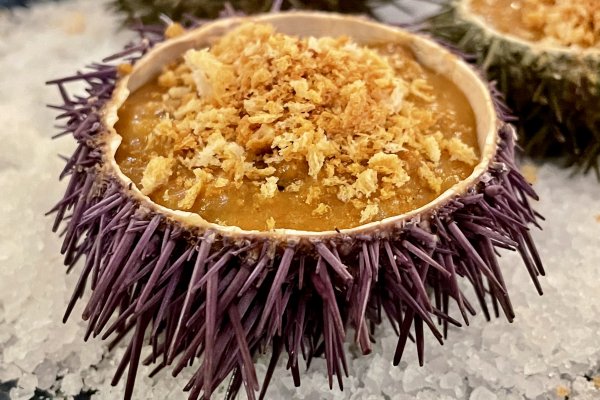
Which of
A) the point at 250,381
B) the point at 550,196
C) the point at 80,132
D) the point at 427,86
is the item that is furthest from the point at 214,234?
the point at 550,196

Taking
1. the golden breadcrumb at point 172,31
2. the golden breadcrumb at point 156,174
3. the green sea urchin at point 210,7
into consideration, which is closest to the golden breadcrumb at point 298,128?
the golden breadcrumb at point 156,174

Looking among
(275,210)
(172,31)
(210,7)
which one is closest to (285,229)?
(275,210)

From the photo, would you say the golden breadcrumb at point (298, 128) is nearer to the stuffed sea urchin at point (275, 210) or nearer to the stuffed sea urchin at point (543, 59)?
the stuffed sea urchin at point (275, 210)

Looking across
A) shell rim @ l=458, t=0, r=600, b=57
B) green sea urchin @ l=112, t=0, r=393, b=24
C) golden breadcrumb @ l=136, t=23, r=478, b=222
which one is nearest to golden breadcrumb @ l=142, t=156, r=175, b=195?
golden breadcrumb @ l=136, t=23, r=478, b=222

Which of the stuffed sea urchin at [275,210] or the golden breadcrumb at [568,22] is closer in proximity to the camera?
the stuffed sea urchin at [275,210]

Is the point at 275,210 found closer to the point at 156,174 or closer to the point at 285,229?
the point at 285,229

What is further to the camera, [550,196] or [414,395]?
[550,196]

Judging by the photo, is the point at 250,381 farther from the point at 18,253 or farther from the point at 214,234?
the point at 18,253
